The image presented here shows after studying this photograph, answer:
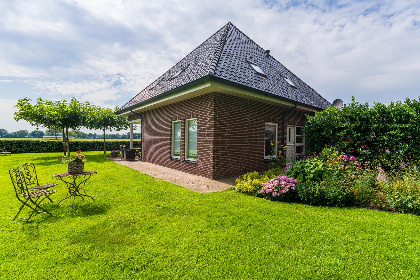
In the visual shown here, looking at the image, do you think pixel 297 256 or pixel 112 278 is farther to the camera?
pixel 297 256

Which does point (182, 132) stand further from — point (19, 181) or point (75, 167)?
point (19, 181)

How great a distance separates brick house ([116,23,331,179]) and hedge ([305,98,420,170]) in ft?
7.40

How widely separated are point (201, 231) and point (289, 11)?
8.28 metres

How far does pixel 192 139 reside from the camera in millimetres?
8531

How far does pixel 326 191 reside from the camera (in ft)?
15.1

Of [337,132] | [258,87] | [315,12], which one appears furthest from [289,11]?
[337,132]

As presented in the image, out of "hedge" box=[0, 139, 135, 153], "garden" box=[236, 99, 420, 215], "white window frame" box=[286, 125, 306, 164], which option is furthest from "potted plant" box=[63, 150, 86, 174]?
"hedge" box=[0, 139, 135, 153]

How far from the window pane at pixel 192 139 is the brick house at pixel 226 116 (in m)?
0.02

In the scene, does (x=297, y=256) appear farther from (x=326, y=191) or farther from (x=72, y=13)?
(x=72, y=13)

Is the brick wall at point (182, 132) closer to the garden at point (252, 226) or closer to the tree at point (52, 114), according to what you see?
the garden at point (252, 226)

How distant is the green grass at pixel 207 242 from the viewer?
229cm

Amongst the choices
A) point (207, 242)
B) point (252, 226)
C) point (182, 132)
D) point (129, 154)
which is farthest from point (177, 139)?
point (207, 242)

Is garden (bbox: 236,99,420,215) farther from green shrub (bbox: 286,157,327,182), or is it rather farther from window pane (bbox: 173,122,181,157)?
window pane (bbox: 173,122,181,157)

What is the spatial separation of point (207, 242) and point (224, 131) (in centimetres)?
491
